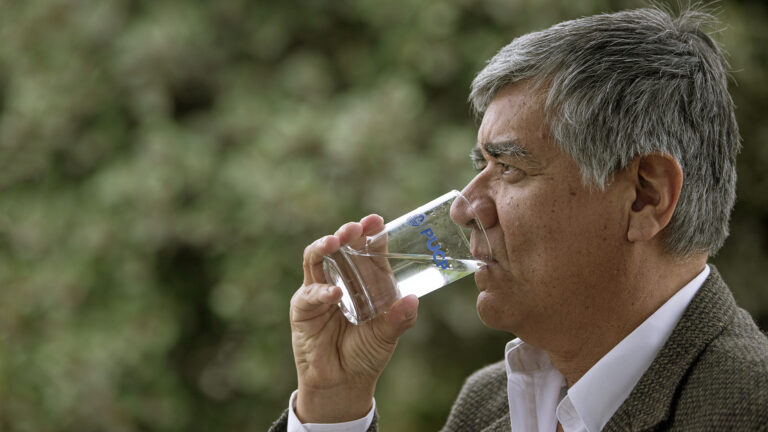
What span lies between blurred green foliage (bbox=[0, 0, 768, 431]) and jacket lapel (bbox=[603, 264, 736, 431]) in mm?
2002

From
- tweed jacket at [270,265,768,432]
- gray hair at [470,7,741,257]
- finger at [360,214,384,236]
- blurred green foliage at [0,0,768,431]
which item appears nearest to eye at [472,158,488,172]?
gray hair at [470,7,741,257]

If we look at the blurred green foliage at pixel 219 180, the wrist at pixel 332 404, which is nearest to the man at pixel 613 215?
the wrist at pixel 332 404

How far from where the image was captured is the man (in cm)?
149

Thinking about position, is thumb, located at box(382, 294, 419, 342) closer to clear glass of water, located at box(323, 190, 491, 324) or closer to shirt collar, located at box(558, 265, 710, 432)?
clear glass of water, located at box(323, 190, 491, 324)

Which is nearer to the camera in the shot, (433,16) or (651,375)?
(651,375)

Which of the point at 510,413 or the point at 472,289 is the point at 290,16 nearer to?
the point at 472,289

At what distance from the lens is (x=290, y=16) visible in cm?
404

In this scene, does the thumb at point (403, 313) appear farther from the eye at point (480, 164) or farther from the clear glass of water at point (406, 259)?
the eye at point (480, 164)

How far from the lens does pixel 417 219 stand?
158cm

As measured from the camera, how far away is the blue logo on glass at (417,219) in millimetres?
1578

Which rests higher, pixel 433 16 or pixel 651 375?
pixel 433 16

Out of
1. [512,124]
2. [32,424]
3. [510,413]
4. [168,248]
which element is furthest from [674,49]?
[32,424]

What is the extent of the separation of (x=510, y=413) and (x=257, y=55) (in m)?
2.80

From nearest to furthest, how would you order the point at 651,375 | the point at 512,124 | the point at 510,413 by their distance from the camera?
the point at 651,375
the point at 512,124
the point at 510,413
